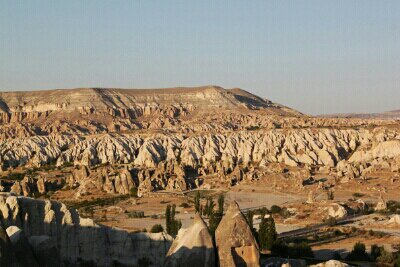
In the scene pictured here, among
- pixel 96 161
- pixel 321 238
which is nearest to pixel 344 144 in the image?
pixel 96 161

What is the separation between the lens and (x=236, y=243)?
2548cm

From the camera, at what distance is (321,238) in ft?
162

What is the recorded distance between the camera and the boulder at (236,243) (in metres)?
25.2

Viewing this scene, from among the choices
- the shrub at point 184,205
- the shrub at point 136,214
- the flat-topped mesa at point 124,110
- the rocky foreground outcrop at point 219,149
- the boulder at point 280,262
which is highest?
the flat-topped mesa at point 124,110

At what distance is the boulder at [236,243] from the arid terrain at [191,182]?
0.25 feet

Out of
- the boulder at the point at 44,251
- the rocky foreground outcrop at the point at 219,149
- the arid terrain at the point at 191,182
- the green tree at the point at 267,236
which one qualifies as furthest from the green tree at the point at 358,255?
the rocky foreground outcrop at the point at 219,149

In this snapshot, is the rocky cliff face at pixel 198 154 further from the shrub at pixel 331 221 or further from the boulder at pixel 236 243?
the boulder at pixel 236 243

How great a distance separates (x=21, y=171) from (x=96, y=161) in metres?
11.3

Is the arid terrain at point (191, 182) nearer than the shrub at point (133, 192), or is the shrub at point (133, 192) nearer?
the arid terrain at point (191, 182)

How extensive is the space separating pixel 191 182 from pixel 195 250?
194 feet

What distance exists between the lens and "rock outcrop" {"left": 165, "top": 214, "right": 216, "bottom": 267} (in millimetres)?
24438

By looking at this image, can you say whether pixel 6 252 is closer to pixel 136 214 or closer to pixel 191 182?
pixel 136 214

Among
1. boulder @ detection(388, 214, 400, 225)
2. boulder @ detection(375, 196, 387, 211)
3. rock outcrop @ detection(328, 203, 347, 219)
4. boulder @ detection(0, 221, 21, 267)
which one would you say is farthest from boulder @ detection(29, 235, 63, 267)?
boulder @ detection(375, 196, 387, 211)

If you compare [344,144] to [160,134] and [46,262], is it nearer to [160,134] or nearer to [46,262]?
[160,134]
